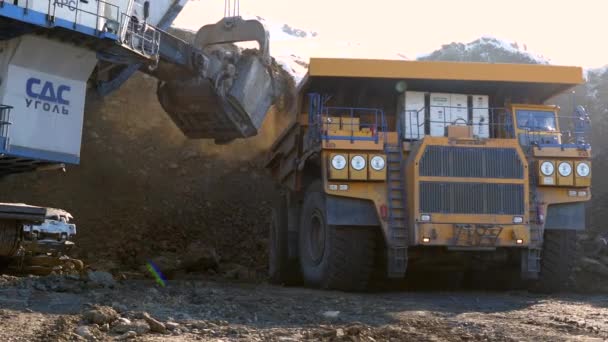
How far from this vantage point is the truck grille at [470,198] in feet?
28.1

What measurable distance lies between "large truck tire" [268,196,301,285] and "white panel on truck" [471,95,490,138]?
3383 mm

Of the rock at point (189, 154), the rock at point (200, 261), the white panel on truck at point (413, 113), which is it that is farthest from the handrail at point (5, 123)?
the rock at point (189, 154)

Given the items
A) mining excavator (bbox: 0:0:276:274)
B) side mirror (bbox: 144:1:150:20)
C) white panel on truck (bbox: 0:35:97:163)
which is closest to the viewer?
mining excavator (bbox: 0:0:276:274)

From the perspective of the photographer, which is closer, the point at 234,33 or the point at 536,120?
the point at 536,120

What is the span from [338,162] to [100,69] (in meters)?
7.68

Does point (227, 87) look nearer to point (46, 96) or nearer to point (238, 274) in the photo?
point (46, 96)

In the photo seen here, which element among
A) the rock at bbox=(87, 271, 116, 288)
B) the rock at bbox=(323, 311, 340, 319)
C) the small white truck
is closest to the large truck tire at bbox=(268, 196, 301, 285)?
the small white truck

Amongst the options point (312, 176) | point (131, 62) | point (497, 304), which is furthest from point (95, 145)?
point (497, 304)

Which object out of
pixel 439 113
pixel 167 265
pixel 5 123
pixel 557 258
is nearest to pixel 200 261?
pixel 167 265

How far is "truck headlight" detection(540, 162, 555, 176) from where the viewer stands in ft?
29.1

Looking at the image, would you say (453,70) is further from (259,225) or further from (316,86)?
(259,225)

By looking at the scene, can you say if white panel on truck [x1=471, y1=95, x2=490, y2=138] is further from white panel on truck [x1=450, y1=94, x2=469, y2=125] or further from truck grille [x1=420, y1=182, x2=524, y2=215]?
truck grille [x1=420, y1=182, x2=524, y2=215]

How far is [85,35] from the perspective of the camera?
12.6 meters

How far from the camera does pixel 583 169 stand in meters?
8.92
